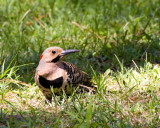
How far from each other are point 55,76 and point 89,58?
1.63 metres

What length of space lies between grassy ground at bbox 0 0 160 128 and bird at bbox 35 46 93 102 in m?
0.14

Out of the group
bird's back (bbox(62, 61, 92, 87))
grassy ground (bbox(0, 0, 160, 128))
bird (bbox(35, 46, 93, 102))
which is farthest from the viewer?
bird's back (bbox(62, 61, 92, 87))

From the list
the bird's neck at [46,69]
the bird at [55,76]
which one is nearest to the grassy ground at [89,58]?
the bird at [55,76]

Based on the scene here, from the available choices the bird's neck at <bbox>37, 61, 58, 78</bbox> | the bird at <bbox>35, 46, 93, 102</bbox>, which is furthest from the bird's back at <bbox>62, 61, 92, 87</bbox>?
the bird's neck at <bbox>37, 61, 58, 78</bbox>

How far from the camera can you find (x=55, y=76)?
15.0 ft

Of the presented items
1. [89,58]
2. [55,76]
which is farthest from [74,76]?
[89,58]

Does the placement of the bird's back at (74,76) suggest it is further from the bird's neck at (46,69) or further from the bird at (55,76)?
the bird's neck at (46,69)

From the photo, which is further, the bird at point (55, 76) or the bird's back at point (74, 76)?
the bird's back at point (74, 76)

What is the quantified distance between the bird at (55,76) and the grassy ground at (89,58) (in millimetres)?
141

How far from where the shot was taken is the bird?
456 centimetres

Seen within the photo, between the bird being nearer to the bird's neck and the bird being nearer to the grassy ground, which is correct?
the bird's neck

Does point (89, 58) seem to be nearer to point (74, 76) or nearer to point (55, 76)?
point (74, 76)

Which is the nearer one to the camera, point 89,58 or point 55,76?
point 55,76

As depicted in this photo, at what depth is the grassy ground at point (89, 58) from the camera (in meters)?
4.12
